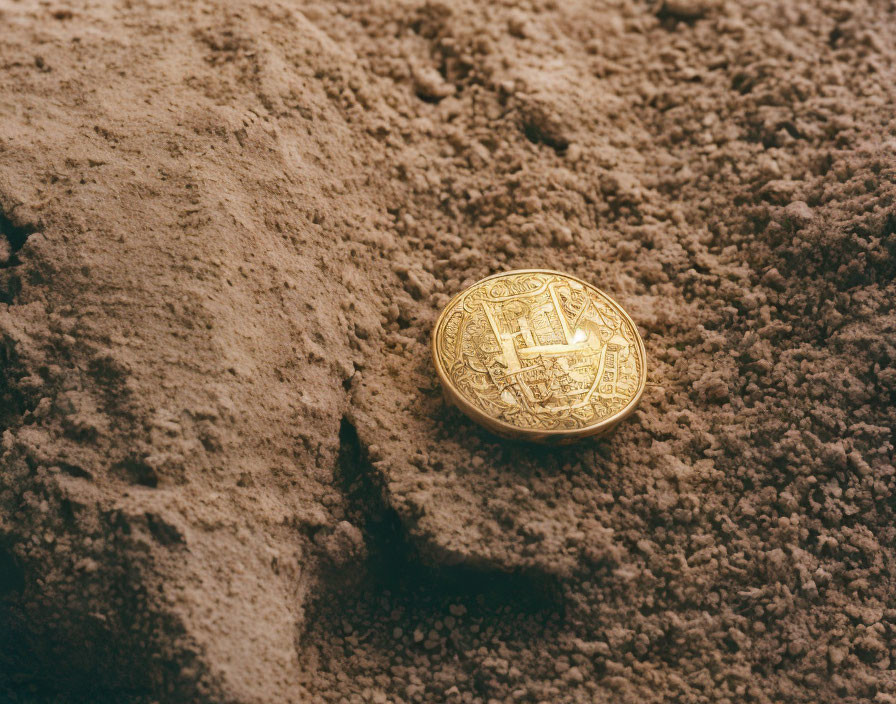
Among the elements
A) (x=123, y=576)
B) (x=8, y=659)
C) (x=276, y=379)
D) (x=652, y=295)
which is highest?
(x=652, y=295)

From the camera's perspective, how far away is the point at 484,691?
1.57m

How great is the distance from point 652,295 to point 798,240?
1.23 ft

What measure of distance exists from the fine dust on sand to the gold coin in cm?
10

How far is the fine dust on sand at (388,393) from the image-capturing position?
1.53 meters

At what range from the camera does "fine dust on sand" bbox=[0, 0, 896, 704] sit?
153 centimetres

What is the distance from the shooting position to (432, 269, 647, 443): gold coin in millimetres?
1691

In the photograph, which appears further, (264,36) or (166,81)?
(264,36)

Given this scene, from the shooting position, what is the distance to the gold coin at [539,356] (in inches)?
66.6

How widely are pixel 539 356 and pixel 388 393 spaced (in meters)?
0.36

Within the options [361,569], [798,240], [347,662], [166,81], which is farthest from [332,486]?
[798,240]

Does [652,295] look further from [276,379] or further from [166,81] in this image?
[166,81]

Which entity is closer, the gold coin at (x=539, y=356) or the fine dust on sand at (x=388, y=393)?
the fine dust on sand at (x=388, y=393)

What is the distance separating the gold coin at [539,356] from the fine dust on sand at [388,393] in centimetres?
10

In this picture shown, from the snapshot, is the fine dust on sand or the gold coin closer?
the fine dust on sand
